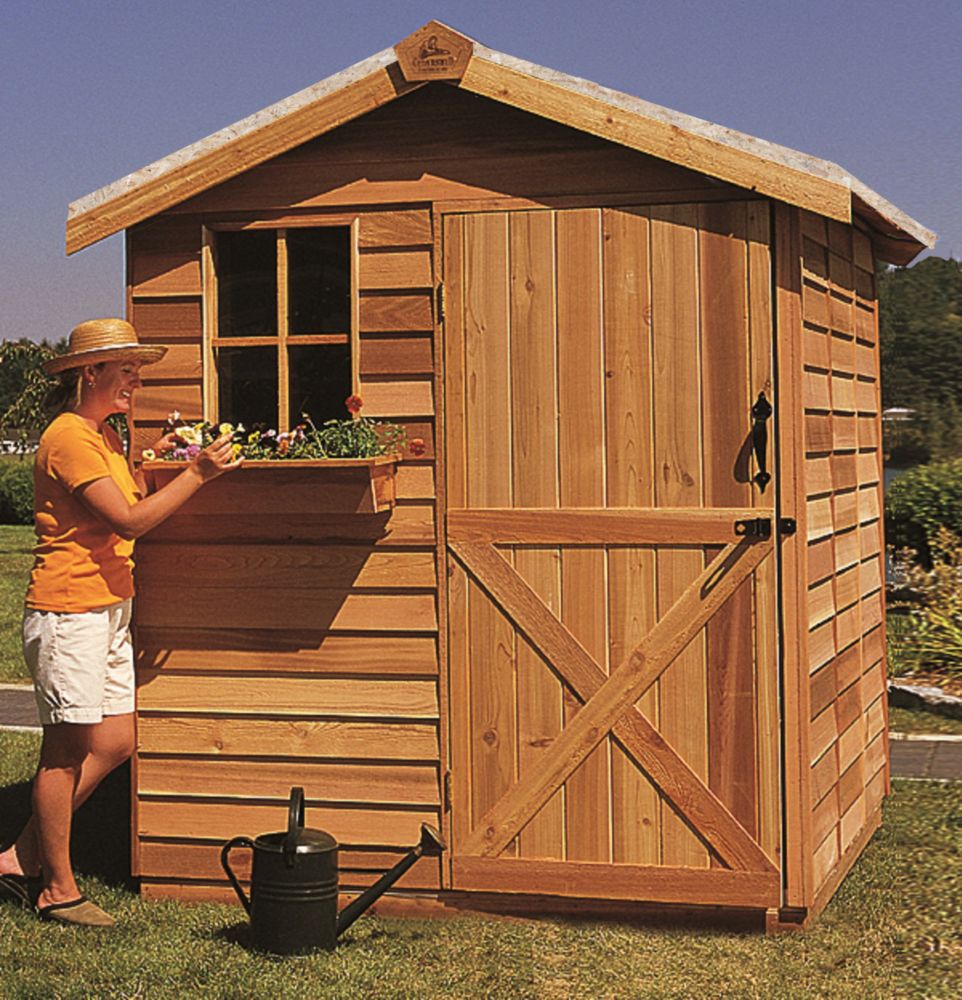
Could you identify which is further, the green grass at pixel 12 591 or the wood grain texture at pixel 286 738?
the green grass at pixel 12 591

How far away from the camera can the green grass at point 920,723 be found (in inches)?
383

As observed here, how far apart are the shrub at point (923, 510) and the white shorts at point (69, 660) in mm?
9695

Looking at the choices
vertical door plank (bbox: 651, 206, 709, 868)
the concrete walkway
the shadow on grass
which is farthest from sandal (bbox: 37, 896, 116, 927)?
the concrete walkway

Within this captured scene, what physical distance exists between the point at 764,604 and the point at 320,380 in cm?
183

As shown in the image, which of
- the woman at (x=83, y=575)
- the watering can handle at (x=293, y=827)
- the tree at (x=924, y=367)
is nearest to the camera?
the watering can handle at (x=293, y=827)

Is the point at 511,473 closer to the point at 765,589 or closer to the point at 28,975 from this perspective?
the point at 765,589

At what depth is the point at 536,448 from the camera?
19.0 ft

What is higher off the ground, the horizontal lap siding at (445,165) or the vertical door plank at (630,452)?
the horizontal lap siding at (445,165)

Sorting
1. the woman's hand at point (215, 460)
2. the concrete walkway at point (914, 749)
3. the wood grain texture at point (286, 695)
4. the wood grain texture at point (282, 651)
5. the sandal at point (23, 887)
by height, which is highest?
the woman's hand at point (215, 460)

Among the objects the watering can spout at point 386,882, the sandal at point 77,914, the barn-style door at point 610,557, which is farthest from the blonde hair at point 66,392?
the watering can spout at point 386,882

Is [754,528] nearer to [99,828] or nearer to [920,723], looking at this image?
[99,828]

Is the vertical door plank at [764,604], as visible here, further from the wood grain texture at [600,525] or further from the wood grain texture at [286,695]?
the wood grain texture at [286,695]

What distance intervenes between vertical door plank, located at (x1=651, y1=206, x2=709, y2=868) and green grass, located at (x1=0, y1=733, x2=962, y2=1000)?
1.50ft

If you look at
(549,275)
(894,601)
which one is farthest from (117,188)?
(894,601)
